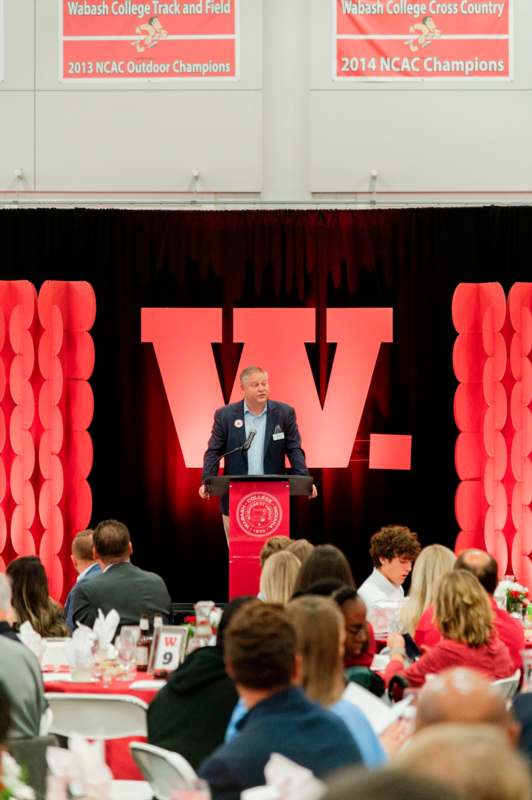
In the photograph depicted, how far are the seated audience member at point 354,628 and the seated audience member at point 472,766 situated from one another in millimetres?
3108

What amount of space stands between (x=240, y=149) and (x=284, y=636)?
24.6ft

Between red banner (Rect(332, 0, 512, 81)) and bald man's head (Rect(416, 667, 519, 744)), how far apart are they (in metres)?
8.40

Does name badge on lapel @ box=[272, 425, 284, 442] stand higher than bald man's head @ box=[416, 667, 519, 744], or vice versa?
name badge on lapel @ box=[272, 425, 284, 442]

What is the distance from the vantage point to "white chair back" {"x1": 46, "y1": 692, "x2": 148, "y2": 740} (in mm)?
4668

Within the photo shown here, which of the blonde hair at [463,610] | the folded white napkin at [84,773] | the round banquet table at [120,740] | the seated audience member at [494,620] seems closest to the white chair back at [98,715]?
the round banquet table at [120,740]

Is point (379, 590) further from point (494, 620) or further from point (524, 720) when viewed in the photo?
point (524, 720)

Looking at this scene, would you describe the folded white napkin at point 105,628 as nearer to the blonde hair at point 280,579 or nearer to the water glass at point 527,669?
the blonde hair at point 280,579

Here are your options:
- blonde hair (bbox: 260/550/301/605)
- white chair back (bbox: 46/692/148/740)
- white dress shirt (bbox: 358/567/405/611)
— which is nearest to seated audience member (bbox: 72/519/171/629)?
blonde hair (bbox: 260/550/301/605)

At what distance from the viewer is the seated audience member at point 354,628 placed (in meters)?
4.50

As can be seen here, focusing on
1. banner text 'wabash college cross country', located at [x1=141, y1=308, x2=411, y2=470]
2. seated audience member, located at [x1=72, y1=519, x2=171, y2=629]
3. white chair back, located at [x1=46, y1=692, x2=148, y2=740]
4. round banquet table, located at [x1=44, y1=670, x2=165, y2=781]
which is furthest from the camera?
banner text 'wabash college cross country', located at [x1=141, y1=308, x2=411, y2=470]

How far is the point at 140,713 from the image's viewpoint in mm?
4676

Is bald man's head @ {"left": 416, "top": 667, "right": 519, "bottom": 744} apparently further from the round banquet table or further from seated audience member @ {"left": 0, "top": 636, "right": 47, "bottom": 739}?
the round banquet table

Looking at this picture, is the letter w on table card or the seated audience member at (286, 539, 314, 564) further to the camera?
the seated audience member at (286, 539, 314, 564)

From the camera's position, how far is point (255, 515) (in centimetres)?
757
